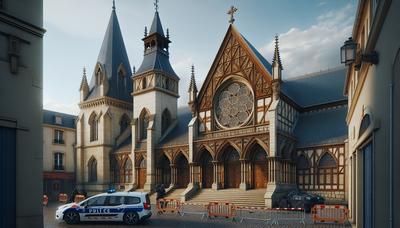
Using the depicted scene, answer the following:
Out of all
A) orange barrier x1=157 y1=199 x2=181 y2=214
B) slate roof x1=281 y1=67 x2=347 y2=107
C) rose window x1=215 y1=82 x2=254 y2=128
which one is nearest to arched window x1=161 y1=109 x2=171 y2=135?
rose window x1=215 y1=82 x2=254 y2=128

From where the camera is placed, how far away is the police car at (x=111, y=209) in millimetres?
14359

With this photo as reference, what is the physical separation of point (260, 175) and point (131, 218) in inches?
527

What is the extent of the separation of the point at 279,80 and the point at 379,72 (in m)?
17.8

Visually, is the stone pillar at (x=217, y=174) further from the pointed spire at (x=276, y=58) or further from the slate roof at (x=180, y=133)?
the pointed spire at (x=276, y=58)

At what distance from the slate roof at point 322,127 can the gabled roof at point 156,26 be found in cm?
1906

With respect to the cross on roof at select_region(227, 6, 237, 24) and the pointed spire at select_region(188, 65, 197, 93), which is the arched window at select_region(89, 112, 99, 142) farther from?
the cross on roof at select_region(227, 6, 237, 24)

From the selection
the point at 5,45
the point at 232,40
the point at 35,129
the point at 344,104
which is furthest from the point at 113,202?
the point at 344,104

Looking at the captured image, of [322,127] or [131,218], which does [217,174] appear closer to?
[322,127]

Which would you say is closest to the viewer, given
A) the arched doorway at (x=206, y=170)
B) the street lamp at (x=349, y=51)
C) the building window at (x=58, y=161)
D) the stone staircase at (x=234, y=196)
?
the street lamp at (x=349, y=51)

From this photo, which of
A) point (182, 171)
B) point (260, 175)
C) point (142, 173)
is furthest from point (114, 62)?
point (260, 175)

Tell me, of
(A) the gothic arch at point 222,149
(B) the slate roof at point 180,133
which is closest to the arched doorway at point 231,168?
(A) the gothic arch at point 222,149

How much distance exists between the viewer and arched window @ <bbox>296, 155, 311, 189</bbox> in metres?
24.9

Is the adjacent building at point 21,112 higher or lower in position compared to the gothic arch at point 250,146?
higher

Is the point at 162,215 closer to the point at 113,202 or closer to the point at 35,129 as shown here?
the point at 113,202
